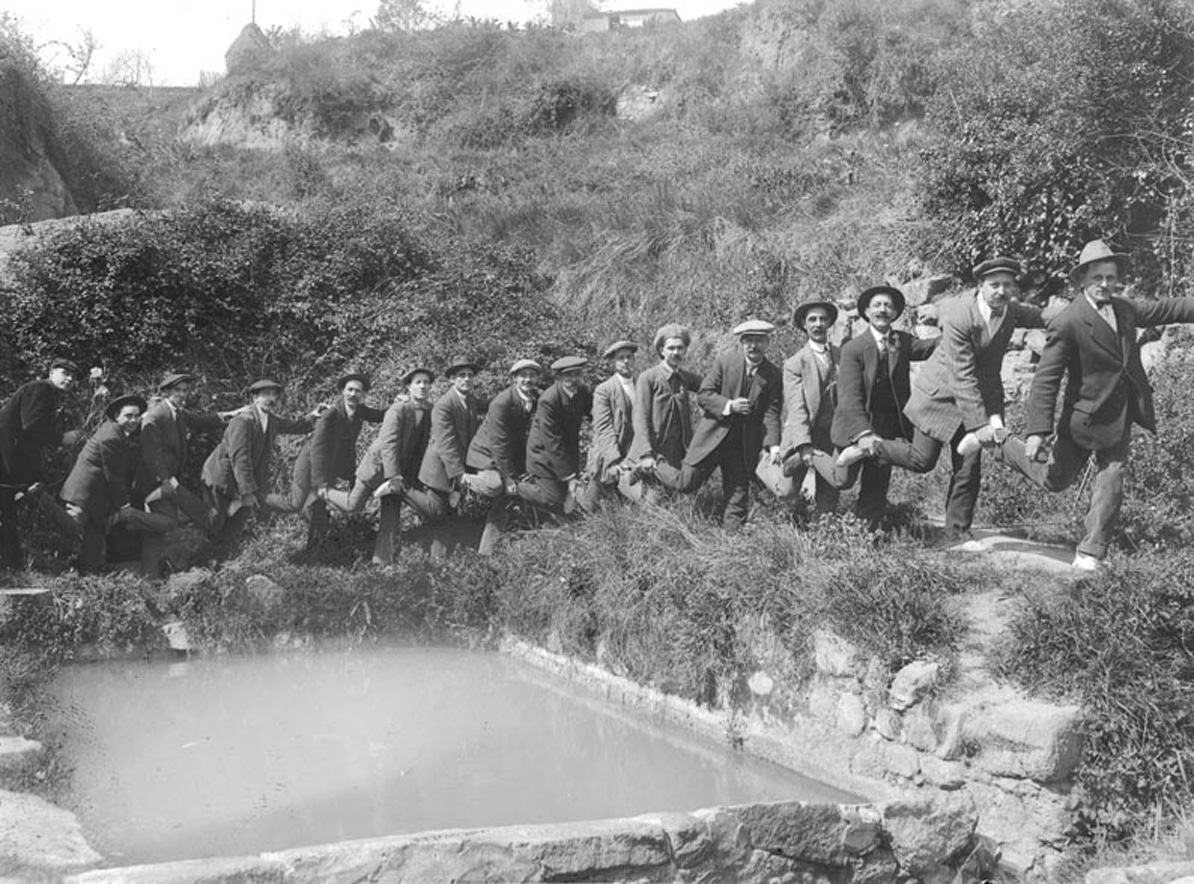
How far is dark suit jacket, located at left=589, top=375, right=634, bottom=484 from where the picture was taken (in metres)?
9.97

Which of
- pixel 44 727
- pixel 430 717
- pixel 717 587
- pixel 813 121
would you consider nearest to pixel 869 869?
pixel 717 587

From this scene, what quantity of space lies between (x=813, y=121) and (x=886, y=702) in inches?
505

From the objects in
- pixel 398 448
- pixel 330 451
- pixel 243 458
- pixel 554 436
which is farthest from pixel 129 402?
pixel 554 436

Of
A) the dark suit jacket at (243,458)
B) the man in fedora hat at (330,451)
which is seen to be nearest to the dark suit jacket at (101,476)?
the dark suit jacket at (243,458)

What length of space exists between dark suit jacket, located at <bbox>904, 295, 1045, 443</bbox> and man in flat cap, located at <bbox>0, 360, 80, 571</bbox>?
6545 mm

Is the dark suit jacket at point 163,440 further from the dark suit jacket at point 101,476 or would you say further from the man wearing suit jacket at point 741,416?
the man wearing suit jacket at point 741,416

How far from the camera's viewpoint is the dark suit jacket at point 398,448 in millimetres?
10484

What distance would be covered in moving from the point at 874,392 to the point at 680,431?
6.02 feet

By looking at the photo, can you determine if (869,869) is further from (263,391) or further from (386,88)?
(386,88)

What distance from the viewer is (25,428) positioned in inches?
389

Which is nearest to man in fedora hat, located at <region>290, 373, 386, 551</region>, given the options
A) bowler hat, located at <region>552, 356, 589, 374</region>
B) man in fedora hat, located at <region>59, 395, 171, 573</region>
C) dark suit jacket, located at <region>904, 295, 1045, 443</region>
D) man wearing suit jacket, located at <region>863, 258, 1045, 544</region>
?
man in fedora hat, located at <region>59, 395, 171, 573</region>

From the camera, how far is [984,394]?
8211 mm

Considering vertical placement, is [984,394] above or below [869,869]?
above

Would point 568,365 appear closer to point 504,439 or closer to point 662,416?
point 504,439
